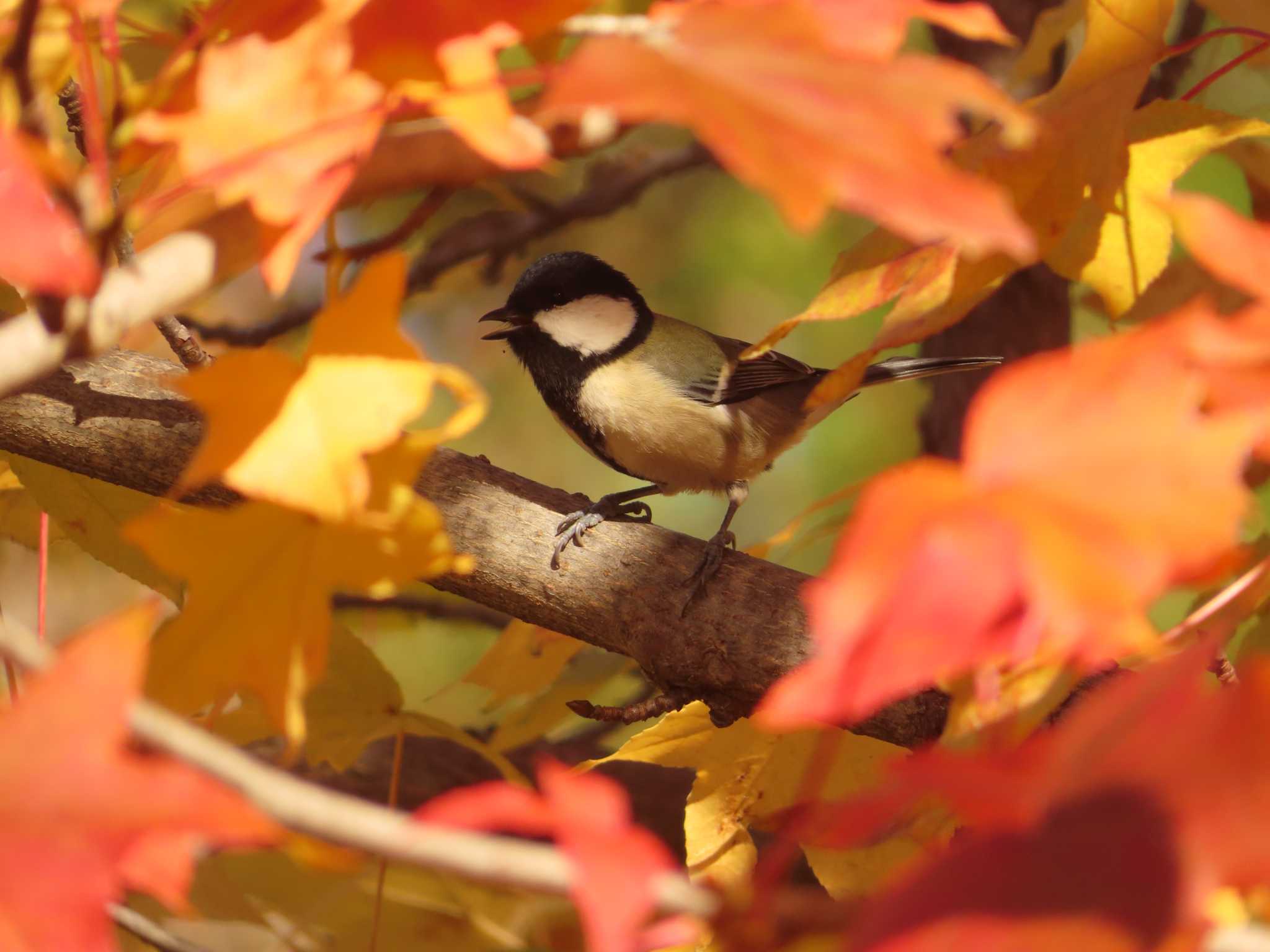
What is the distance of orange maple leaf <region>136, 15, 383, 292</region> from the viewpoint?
1.27 feet

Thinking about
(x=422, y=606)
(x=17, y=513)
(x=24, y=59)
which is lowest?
(x=422, y=606)

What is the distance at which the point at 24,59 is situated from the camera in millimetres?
345

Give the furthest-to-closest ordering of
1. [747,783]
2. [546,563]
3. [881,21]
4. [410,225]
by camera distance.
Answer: [546,563] < [747,783] < [410,225] < [881,21]

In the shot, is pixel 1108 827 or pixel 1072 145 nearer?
pixel 1108 827

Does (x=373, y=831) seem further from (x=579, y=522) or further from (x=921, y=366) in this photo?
(x=921, y=366)

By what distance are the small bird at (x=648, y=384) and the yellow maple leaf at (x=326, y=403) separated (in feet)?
2.79

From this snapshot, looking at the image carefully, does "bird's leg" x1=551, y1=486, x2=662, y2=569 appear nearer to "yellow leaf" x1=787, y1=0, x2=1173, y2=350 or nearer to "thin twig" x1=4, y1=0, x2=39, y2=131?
"yellow leaf" x1=787, y1=0, x2=1173, y2=350

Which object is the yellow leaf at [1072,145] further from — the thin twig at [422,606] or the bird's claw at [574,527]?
the thin twig at [422,606]

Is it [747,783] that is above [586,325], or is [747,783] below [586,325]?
above

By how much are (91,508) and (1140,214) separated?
0.59m

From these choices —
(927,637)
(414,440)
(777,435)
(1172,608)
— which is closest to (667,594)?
(414,440)

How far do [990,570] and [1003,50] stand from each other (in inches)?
39.6

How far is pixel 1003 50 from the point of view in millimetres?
1148

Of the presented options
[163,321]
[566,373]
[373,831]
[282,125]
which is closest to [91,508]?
[163,321]
